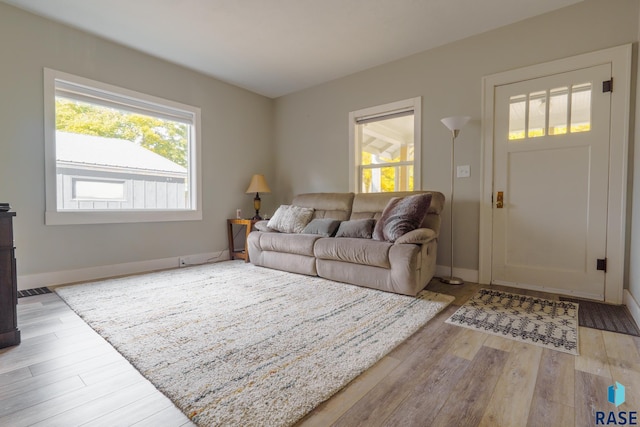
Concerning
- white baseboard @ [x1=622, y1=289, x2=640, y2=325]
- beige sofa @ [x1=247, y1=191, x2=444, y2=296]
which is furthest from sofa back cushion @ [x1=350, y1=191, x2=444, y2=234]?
white baseboard @ [x1=622, y1=289, x2=640, y2=325]

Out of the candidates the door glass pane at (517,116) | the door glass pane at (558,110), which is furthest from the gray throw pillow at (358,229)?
Answer: the door glass pane at (558,110)

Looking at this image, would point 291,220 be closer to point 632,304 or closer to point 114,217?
point 114,217

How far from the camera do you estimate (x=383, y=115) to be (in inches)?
149

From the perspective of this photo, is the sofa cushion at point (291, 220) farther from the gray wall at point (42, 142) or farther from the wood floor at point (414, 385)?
the wood floor at point (414, 385)

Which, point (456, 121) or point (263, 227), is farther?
point (263, 227)

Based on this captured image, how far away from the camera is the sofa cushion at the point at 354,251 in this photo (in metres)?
2.56

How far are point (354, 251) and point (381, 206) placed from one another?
0.82m

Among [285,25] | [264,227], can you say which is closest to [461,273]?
[264,227]

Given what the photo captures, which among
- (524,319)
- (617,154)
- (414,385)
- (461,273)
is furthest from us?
(461,273)

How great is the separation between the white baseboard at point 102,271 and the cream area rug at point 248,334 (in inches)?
10.2

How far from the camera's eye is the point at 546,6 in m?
2.58

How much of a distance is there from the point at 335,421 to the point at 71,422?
0.96 m

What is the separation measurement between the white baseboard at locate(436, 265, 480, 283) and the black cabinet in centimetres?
344

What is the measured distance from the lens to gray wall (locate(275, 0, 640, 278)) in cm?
253
